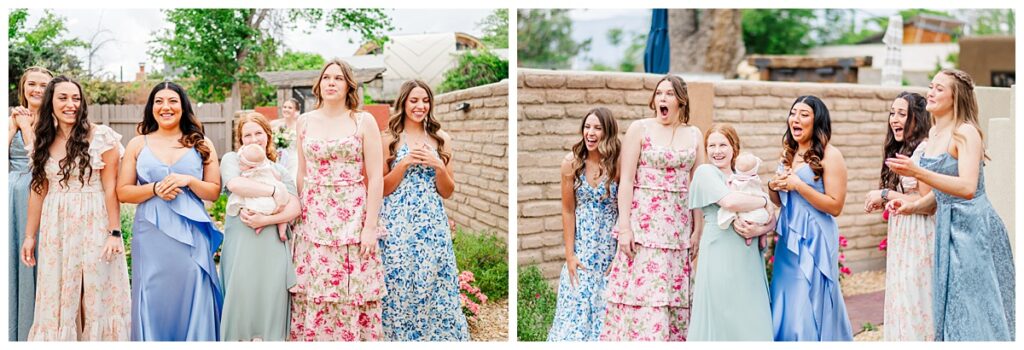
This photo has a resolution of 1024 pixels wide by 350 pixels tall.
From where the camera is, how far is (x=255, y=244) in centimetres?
494

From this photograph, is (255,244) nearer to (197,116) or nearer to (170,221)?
(170,221)

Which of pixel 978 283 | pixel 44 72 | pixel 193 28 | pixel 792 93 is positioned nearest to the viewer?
pixel 978 283

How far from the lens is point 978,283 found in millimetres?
4715

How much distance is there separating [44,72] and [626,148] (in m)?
3.43

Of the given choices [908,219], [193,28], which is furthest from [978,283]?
[193,28]

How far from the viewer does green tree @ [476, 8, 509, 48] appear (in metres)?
6.39

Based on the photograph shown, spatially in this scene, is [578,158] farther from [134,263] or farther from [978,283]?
[134,263]

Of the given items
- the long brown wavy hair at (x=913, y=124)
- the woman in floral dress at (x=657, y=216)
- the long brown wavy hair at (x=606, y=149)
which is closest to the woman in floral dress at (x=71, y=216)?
the long brown wavy hair at (x=606, y=149)

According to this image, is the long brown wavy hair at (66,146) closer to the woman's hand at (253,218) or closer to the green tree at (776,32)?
the woman's hand at (253,218)

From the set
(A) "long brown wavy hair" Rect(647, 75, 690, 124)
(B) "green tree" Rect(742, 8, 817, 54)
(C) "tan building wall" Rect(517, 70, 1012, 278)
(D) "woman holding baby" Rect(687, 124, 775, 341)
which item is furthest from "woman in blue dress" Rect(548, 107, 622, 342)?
(B) "green tree" Rect(742, 8, 817, 54)

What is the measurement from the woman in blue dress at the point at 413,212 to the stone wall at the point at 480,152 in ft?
3.40

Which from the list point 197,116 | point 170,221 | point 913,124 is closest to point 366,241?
point 170,221

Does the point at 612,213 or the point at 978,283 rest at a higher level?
the point at 612,213

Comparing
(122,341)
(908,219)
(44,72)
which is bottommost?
(122,341)
